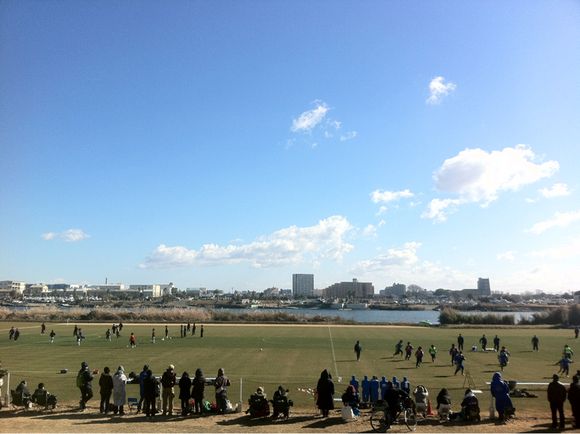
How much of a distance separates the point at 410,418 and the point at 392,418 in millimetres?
1121

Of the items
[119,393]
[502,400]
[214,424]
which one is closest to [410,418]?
[502,400]

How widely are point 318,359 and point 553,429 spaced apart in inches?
828

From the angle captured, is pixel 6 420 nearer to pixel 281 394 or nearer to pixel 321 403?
pixel 281 394

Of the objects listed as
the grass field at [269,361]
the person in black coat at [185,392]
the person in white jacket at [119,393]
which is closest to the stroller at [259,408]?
the person in black coat at [185,392]

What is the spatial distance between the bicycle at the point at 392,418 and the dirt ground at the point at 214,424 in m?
0.24

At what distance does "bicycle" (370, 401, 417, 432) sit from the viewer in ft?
43.9

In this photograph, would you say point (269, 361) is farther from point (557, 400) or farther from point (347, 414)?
point (557, 400)

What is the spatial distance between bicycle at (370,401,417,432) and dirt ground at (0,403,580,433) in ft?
0.79

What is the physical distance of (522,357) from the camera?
35.5m

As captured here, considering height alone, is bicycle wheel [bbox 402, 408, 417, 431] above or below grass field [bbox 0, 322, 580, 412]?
above

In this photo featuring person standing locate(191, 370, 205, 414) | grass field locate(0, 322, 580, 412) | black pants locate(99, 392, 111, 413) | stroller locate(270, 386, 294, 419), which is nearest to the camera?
stroller locate(270, 386, 294, 419)

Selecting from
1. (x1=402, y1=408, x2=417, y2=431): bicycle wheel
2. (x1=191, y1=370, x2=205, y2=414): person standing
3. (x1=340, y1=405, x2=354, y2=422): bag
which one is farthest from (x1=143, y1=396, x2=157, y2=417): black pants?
(x1=402, y1=408, x2=417, y2=431): bicycle wheel

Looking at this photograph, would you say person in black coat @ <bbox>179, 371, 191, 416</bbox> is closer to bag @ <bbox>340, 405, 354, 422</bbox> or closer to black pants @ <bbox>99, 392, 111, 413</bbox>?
black pants @ <bbox>99, 392, 111, 413</bbox>

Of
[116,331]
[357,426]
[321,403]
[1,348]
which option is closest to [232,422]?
[321,403]
